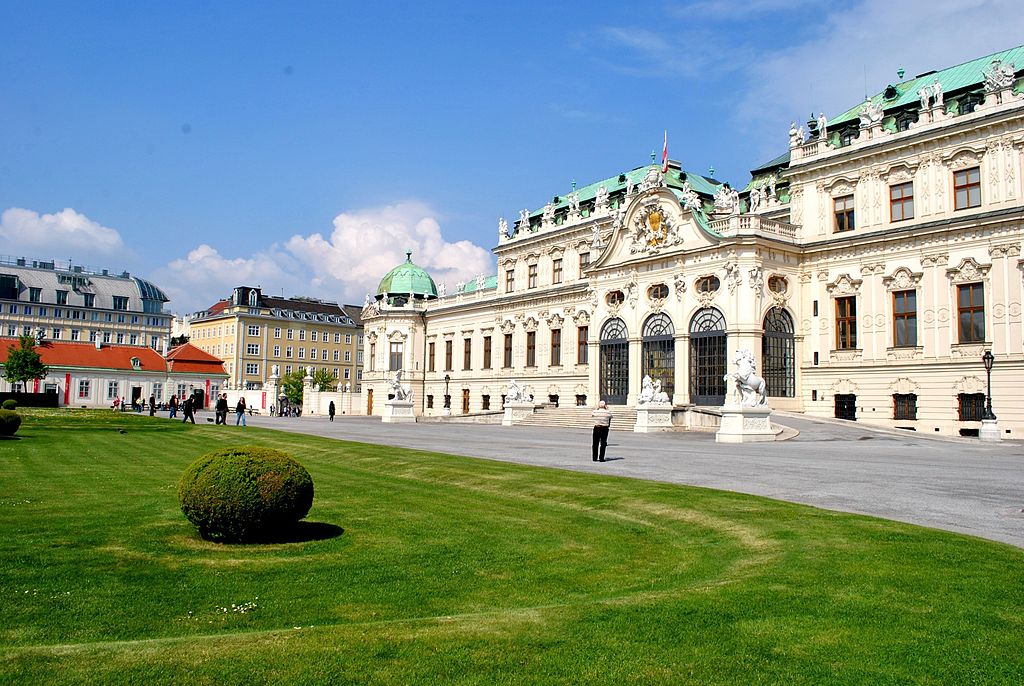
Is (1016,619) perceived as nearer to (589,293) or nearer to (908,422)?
(908,422)

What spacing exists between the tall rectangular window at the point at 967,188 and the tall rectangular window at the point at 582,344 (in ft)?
99.3

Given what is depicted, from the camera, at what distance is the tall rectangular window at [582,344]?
67688 millimetres

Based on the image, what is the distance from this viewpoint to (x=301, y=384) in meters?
110

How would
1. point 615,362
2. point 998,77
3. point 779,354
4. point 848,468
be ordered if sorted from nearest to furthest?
point 848,468, point 998,77, point 779,354, point 615,362

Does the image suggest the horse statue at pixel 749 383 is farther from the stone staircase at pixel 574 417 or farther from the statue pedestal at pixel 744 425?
the stone staircase at pixel 574 417

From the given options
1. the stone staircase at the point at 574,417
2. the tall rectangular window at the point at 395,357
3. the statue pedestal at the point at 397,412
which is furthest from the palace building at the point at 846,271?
the tall rectangular window at the point at 395,357

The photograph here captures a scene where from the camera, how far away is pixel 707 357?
52312mm

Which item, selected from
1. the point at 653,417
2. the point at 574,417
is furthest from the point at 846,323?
the point at 574,417

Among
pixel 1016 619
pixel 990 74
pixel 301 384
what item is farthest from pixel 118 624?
pixel 301 384

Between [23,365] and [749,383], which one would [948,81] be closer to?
[749,383]

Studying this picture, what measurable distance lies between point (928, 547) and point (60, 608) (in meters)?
9.90

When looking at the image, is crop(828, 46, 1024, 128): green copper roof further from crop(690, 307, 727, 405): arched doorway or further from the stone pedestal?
the stone pedestal

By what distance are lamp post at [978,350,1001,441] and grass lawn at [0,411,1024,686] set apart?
27.2 metres

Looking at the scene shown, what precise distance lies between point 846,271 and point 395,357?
51029 mm
